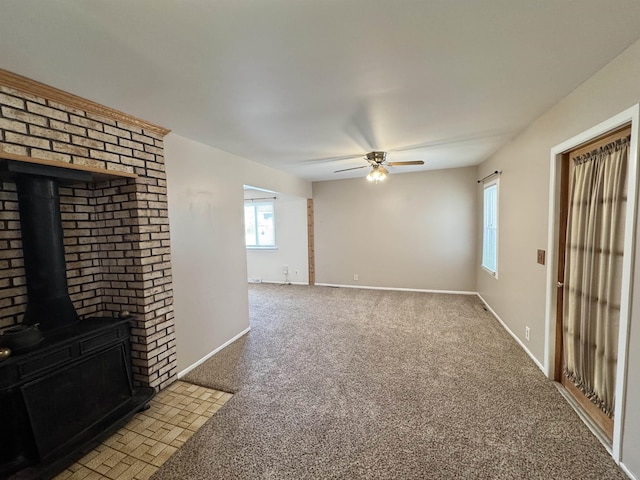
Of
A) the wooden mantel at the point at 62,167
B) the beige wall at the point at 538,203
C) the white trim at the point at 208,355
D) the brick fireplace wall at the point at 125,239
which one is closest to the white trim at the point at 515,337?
the beige wall at the point at 538,203

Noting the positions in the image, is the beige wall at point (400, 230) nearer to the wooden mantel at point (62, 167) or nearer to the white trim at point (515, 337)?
the white trim at point (515, 337)

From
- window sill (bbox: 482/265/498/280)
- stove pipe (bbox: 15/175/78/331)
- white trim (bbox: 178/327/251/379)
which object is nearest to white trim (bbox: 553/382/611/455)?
window sill (bbox: 482/265/498/280)

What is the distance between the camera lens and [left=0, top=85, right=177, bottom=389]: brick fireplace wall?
2.21 metres

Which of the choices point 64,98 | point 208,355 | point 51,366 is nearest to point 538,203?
point 208,355

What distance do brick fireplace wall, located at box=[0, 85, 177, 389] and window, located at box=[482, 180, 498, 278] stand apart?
4.35m

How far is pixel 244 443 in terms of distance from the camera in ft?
Answer: 6.14

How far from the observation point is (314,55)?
1501 millimetres

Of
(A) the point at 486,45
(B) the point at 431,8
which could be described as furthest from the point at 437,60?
(B) the point at 431,8

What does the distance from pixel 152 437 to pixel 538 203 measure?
3934mm

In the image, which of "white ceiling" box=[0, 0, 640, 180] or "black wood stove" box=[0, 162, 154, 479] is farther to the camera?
"black wood stove" box=[0, 162, 154, 479]

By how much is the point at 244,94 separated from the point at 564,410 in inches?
134

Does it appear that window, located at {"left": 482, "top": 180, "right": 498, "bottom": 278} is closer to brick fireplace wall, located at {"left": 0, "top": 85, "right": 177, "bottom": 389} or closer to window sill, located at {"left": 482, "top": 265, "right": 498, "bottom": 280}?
window sill, located at {"left": 482, "top": 265, "right": 498, "bottom": 280}

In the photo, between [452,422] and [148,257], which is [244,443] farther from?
[148,257]

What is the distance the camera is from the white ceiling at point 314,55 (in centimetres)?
118
